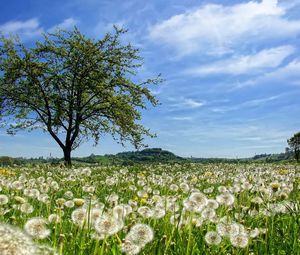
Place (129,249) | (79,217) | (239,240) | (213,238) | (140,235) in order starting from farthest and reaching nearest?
(79,217), (213,238), (239,240), (140,235), (129,249)

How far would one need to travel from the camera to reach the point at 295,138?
Result: 104m

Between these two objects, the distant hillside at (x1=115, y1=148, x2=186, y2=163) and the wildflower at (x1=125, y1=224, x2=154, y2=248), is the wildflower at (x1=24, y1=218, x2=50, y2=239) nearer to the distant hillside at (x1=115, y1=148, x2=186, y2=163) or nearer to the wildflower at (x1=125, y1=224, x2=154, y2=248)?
the wildflower at (x1=125, y1=224, x2=154, y2=248)

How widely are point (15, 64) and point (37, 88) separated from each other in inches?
124

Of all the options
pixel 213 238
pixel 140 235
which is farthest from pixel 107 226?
pixel 213 238

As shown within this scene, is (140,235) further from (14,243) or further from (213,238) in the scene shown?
(14,243)

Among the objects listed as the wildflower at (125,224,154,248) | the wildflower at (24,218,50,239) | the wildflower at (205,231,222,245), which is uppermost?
the wildflower at (24,218,50,239)

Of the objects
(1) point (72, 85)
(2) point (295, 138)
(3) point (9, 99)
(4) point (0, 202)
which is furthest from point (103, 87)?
(2) point (295, 138)

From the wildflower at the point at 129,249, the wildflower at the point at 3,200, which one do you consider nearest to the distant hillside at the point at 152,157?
the wildflower at the point at 3,200

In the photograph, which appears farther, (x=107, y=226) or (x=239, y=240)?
(x=239, y=240)

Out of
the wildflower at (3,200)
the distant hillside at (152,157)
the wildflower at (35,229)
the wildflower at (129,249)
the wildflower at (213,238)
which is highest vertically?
the distant hillside at (152,157)

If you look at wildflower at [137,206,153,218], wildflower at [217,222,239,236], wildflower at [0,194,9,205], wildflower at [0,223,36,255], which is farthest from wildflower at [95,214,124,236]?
wildflower at [0,194,9,205]

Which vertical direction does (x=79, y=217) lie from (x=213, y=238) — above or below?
above

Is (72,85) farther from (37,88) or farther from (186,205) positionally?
(186,205)

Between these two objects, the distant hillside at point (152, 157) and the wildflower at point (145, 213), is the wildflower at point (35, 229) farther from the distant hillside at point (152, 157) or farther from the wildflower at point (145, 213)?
the distant hillside at point (152, 157)
